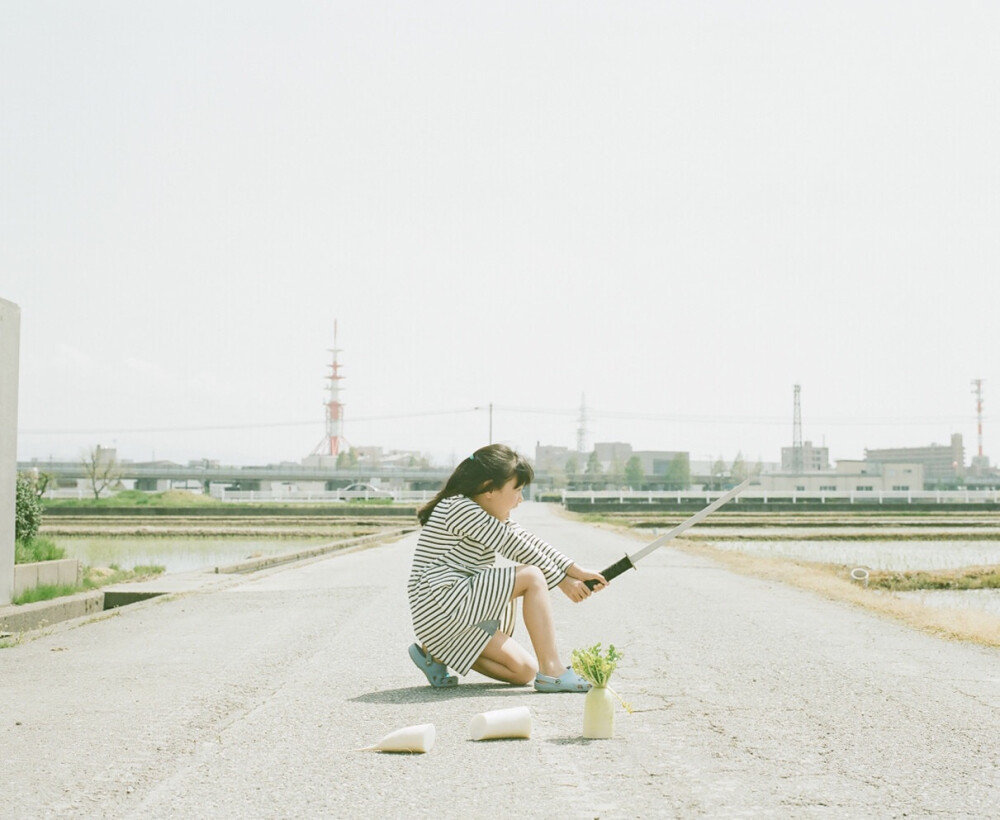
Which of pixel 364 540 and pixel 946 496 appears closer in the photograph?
pixel 364 540

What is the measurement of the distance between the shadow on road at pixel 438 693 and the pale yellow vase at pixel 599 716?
1109mm

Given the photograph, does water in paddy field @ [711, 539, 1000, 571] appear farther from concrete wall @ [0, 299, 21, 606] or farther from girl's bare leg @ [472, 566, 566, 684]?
girl's bare leg @ [472, 566, 566, 684]

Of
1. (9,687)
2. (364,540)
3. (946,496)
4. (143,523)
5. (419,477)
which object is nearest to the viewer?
(9,687)

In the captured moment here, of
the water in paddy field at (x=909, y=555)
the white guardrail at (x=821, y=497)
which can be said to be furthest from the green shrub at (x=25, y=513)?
the white guardrail at (x=821, y=497)

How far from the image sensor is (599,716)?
15.1 ft

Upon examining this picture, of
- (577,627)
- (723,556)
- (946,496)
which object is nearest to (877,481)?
(946,496)

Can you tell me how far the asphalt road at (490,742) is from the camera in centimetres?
368

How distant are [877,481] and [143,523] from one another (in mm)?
76158

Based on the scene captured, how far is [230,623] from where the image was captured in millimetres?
9438

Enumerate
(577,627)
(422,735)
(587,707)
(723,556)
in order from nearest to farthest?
(422,735)
(587,707)
(577,627)
(723,556)

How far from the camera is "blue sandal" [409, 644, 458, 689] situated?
5.84 meters

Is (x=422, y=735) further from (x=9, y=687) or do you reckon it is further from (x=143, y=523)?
(x=143, y=523)

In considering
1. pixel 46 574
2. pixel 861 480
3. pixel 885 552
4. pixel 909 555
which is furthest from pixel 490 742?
pixel 861 480

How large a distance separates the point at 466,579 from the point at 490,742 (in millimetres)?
1291
